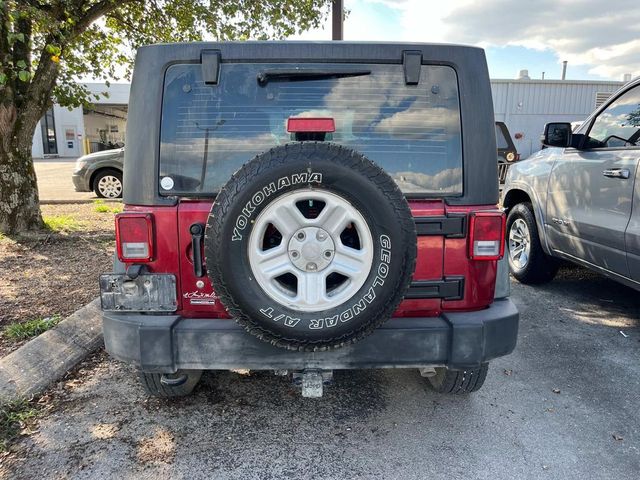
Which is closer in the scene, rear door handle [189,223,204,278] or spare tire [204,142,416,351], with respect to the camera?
spare tire [204,142,416,351]

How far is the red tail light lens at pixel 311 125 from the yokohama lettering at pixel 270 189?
299mm

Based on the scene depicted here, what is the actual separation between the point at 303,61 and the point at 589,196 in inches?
116

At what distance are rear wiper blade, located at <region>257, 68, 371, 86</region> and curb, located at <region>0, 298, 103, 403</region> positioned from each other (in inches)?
→ 91.4

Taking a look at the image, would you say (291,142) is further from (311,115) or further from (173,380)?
(173,380)

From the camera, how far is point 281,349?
90.6 inches

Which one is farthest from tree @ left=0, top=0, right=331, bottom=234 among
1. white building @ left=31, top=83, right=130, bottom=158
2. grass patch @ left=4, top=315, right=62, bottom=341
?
white building @ left=31, top=83, right=130, bottom=158

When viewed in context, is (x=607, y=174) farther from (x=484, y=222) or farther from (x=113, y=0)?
(x=113, y=0)

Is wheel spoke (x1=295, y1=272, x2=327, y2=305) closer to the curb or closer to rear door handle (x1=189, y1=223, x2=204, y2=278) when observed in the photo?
rear door handle (x1=189, y1=223, x2=204, y2=278)

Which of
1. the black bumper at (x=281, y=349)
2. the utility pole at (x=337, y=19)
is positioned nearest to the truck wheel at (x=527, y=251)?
the black bumper at (x=281, y=349)

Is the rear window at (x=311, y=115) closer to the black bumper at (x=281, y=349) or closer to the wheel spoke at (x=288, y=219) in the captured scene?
the wheel spoke at (x=288, y=219)

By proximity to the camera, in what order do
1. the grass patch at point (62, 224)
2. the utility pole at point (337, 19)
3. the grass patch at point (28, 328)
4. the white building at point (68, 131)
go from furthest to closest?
the white building at point (68, 131), the utility pole at point (337, 19), the grass patch at point (62, 224), the grass patch at point (28, 328)

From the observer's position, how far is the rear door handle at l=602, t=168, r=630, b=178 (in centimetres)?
362

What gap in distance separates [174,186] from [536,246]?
4.01 metres

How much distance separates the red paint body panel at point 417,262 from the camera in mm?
2332
